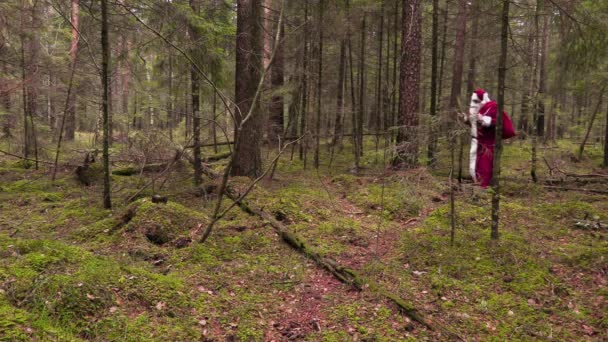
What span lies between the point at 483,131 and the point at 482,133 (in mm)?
38

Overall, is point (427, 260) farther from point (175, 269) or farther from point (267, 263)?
point (175, 269)

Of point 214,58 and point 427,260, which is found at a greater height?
point 214,58

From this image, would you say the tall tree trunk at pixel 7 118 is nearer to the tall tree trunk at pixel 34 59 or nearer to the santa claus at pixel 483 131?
the tall tree trunk at pixel 34 59

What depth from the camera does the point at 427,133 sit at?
536cm

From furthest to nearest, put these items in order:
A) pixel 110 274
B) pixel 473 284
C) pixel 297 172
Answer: pixel 297 172 → pixel 473 284 → pixel 110 274

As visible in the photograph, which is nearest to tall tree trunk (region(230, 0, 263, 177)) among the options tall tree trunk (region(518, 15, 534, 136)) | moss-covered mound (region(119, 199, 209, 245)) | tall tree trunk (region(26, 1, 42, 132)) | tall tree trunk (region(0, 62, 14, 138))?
moss-covered mound (region(119, 199, 209, 245))

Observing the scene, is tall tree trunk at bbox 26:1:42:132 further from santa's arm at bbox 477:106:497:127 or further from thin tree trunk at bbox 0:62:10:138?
santa's arm at bbox 477:106:497:127

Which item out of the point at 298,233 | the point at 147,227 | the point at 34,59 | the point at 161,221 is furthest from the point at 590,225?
the point at 34,59

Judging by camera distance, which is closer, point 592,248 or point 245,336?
point 245,336

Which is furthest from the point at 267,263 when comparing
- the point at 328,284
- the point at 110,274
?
the point at 110,274

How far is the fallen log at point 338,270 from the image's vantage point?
420 centimetres

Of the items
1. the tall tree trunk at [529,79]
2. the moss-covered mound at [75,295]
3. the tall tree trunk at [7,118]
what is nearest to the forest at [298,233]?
the moss-covered mound at [75,295]

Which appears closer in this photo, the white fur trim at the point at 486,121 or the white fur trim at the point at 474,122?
the white fur trim at the point at 486,121

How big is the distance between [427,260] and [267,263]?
2.33m
